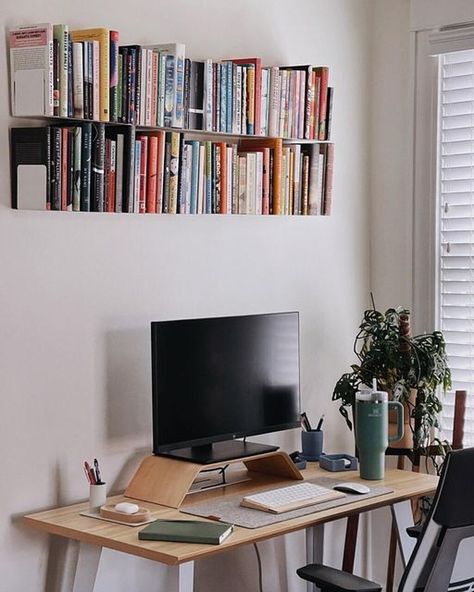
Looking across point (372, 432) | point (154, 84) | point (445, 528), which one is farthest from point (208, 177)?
point (445, 528)

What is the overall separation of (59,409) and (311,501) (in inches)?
29.5

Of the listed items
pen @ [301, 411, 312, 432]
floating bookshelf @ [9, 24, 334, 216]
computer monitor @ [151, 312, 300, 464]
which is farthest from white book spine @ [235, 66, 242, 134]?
pen @ [301, 411, 312, 432]

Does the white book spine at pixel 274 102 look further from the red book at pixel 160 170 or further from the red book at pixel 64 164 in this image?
the red book at pixel 64 164

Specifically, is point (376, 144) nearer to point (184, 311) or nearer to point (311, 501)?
point (184, 311)

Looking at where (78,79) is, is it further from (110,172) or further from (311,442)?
(311,442)

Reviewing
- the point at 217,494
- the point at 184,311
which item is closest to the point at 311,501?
the point at 217,494

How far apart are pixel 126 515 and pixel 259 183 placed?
1174mm

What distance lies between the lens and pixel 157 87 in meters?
3.06

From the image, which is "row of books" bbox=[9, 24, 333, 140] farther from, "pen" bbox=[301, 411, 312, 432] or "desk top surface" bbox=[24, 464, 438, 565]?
"desk top surface" bbox=[24, 464, 438, 565]

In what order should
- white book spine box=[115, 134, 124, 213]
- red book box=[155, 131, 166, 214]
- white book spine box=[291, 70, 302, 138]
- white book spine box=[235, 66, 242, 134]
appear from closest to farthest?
1. white book spine box=[115, 134, 124, 213]
2. red book box=[155, 131, 166, 214]
3. white book spine box=[235, 66, 242, 134]
4. white book spine box=[291, 70, 302, 138]

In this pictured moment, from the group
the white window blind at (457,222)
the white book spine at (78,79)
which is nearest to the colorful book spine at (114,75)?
the white book spine at (78,79)

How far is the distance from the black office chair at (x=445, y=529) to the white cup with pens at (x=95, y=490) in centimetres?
90

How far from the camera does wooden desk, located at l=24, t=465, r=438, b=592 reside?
2607mm

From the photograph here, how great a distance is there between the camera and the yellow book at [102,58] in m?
2.88
